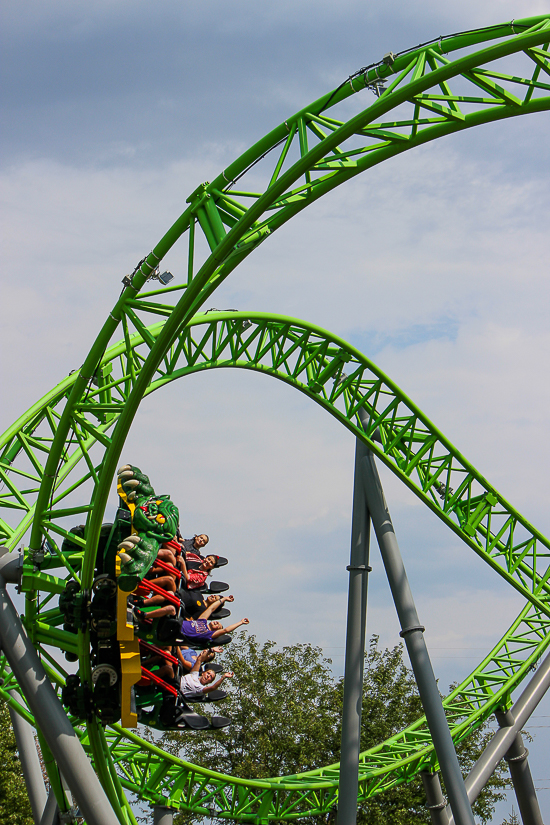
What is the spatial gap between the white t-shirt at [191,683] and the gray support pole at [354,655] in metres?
2.28

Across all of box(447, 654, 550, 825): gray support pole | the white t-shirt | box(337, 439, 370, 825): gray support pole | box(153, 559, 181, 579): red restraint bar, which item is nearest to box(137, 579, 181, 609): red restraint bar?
box(153, 559, 181, 579): red restraint bar

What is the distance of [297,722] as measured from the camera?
21234 mm

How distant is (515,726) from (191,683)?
693cm

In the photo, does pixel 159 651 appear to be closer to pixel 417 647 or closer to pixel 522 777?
pixel 417 647

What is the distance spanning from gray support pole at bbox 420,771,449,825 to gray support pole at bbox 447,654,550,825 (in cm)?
16

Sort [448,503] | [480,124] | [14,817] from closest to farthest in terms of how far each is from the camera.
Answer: [480,124] → [448,503] → [14,817]

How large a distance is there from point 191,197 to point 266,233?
1.07 metres

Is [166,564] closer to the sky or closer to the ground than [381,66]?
closer to the ground

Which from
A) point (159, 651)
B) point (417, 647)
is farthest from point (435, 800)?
point (159, 651)

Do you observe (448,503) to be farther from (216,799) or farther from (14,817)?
(14,817)

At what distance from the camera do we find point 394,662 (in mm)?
22688

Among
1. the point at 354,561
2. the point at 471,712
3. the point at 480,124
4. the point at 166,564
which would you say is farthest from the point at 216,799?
the point at 480,124

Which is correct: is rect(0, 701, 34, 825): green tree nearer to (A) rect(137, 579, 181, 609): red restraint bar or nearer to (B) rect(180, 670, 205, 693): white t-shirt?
(B) rect(180, 670, 205, 693): white t-shirt

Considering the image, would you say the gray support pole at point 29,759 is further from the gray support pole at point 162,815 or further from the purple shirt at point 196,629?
the purple shirt at point 196,629
